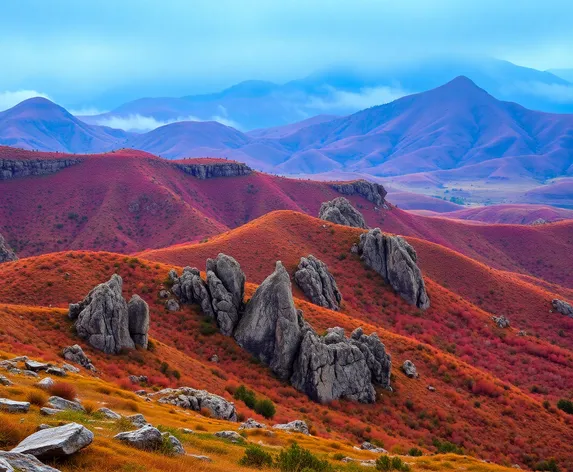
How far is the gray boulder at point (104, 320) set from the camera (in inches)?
1706

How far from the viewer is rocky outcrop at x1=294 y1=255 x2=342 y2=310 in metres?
82.0

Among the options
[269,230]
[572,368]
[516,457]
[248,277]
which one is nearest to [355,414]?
[516,457]

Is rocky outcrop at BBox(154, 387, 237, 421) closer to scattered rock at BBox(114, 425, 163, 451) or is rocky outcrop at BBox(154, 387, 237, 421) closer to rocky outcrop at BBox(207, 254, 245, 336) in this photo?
scattered rock at BBox(114, 425, 163, 451)

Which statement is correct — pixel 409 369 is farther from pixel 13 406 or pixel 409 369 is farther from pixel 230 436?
pixel 13 406

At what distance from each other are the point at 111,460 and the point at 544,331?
108657 mm

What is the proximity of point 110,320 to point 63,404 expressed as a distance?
2258cm

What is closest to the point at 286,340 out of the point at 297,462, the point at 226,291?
the point at 226,291

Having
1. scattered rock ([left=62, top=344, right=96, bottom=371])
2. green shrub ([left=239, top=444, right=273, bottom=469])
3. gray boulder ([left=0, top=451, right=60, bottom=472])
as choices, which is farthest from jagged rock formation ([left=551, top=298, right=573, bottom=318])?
gray boulder ([left=0, top=451, right=60, bottom=472])

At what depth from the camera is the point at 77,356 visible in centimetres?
3897

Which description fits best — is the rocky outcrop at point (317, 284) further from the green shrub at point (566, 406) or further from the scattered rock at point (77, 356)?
the scattered rock at point (77, 356)

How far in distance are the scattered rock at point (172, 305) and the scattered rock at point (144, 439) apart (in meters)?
41.3

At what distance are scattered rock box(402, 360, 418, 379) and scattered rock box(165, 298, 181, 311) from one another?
2906 cm

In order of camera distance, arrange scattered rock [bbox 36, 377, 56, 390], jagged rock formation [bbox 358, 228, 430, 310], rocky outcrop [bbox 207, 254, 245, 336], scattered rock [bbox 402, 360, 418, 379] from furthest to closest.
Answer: jagged rock formation [bbox 358, 228, 430, 310]
scattered rock [bbox 402, 360, 418, 379]
rocky outcrop [bbox 207, 254, 245, 336]
scattered rock [bbox 36, 377, 56, 390]

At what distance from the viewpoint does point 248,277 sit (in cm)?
9369
